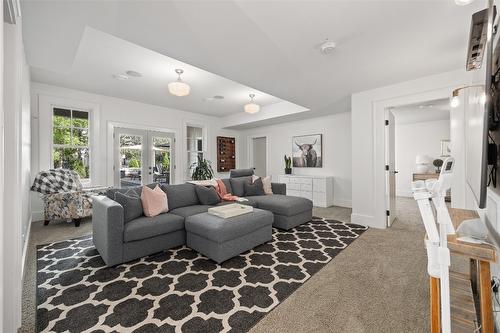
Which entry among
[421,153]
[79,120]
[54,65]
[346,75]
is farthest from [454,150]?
[79,120]

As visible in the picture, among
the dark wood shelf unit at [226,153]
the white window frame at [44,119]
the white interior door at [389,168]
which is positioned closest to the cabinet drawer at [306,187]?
the white interior door at [389,168]

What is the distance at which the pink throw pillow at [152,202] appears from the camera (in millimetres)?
2744

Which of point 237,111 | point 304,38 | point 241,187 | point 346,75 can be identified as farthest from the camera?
point 237,111

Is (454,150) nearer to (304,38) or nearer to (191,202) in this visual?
(304,38)

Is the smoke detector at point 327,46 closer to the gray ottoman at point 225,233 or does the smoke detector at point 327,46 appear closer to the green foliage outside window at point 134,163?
the gray ottoman at point 225,233

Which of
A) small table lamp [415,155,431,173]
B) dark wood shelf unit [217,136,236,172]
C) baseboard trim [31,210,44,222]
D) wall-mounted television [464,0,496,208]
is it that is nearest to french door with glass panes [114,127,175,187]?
baseboard trim [31,210,44,222]

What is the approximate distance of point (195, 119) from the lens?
6336 mm

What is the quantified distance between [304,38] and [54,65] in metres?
3.24

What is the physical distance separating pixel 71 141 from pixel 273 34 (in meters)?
4.56

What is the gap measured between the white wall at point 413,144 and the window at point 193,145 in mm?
6142

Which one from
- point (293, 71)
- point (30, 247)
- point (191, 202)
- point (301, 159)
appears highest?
point (293, 71)

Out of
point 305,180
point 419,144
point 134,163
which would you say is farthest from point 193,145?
point 419,144

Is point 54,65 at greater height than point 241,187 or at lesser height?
greater

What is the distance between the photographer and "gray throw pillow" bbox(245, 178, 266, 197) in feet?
13.9
